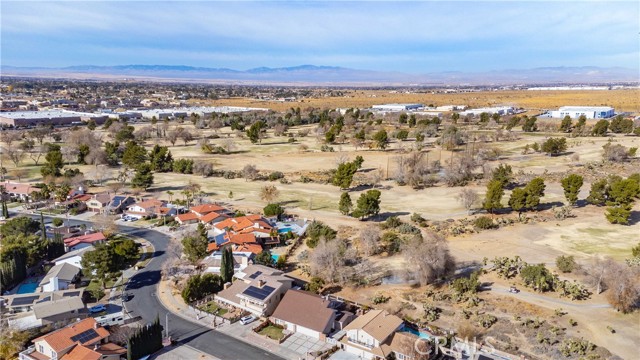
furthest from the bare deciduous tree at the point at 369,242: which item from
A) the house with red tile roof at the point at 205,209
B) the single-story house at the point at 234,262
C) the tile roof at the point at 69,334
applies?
the tile roof at the point at 69,334

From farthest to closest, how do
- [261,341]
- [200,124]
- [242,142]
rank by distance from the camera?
[200,124], [242,142], [261,341]

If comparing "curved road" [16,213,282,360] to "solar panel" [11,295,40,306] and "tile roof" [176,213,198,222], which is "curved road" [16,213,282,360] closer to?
"solar panel" [11,295,40,306]

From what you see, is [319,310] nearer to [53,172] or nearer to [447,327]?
[447,327]

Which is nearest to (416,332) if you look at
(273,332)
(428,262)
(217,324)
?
(428,262)

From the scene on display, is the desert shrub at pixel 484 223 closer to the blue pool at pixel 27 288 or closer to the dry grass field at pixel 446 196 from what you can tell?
the dry grass field at pixel 446 196

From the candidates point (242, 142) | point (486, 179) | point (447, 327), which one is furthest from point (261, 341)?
point (242, 142)

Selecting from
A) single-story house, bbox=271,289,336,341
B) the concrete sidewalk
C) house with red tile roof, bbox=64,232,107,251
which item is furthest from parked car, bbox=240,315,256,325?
house with red tile roof, bbox=64,232,107,251
